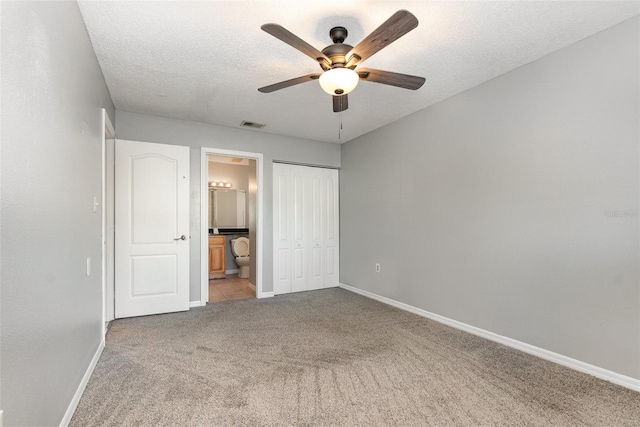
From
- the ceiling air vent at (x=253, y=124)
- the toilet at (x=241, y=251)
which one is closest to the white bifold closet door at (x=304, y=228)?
the ceiling air vent at (x=253, y=124)

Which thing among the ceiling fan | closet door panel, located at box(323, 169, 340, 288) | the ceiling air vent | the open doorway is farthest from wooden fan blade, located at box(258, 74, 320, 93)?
the open doorway

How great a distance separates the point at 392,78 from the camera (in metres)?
A: 2.36

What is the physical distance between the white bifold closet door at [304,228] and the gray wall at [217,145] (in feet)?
0.47

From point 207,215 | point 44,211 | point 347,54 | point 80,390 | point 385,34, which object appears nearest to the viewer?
point 44,211

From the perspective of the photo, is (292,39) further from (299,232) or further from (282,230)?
(299,232)

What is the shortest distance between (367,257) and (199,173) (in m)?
2.78

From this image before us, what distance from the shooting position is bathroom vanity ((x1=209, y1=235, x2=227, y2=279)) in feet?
20.9

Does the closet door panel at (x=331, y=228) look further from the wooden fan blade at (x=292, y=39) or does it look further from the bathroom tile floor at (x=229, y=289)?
the wooden fan blade at (x=292, y=39)

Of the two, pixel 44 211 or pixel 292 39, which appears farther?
pixel 292 39

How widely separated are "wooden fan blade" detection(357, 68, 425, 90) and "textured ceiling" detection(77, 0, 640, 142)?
0.34 m

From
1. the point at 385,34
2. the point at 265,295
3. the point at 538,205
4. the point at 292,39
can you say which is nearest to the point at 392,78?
the point at 385,34

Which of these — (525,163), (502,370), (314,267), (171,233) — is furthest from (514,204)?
(171,233)

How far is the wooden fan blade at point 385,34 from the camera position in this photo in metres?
1.71

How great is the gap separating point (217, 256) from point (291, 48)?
4.85 meters
